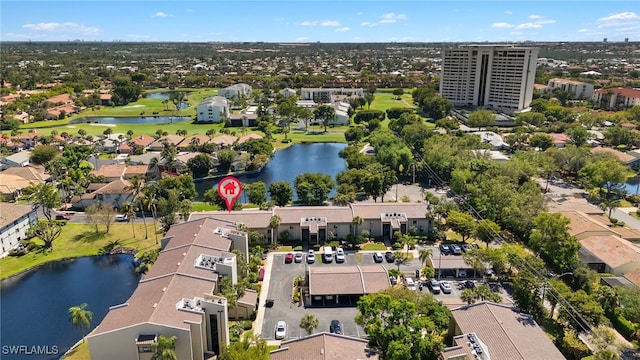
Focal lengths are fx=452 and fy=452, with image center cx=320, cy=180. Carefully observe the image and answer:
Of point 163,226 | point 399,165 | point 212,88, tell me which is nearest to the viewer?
point 163,226

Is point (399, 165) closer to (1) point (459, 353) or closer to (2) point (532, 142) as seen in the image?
(2) point (532, 142)

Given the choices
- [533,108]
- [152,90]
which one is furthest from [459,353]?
[152,90]

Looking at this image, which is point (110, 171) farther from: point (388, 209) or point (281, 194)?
point (388, 209)

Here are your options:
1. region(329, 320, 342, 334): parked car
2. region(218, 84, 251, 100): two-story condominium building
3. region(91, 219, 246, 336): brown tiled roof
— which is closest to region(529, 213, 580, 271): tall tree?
region(329, 320, 342, 334): parked car

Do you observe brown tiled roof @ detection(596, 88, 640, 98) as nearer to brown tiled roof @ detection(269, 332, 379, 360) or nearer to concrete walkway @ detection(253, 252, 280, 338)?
concrete walkway @ detection(253, 252, 280, 338)

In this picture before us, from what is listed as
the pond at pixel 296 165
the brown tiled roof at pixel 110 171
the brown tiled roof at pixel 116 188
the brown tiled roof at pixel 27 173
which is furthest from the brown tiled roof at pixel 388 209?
the brown tiled roof at pixel 27 173

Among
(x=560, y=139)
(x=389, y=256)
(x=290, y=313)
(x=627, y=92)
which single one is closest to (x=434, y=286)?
(x=389, y=256)

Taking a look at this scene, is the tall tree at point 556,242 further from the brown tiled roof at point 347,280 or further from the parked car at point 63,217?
the parked car at point 63,217
